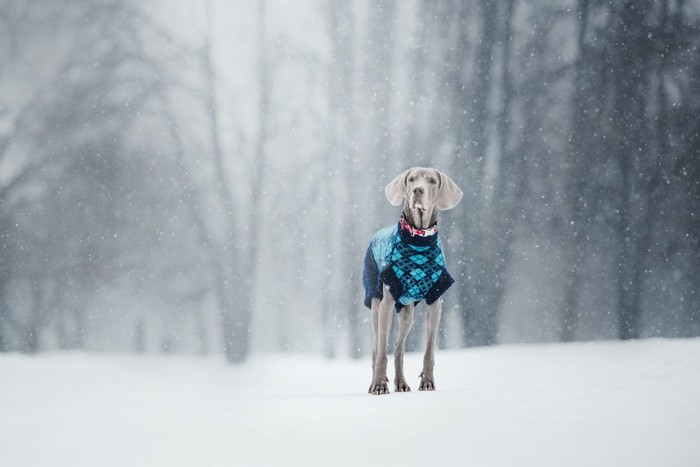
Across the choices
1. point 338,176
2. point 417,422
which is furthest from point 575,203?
point 417,422

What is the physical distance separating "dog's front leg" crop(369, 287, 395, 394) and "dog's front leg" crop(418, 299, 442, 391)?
0.97ft

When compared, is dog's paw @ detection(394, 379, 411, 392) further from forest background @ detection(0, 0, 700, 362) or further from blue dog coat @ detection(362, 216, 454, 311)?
forest background @ detection(0, 0, 700, 362)

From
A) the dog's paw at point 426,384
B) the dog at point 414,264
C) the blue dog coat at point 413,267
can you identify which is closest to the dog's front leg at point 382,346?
the dog at point 414,264

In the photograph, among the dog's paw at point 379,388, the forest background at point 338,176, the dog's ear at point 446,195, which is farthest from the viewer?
the forest background at point 338,176

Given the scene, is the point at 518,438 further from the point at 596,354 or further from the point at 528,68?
the point at 528,68

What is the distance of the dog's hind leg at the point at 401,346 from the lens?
4.87 metres

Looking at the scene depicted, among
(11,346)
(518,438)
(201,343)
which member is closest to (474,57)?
(201,343)

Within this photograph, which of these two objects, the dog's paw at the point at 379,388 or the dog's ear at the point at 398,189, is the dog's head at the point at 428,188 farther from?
the dog's paw at the point at 379,388

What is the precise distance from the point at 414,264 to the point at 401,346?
724mm

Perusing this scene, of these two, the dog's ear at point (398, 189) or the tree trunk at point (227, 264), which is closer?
the dog's ear at point (398, 189)

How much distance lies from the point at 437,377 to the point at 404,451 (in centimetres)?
349

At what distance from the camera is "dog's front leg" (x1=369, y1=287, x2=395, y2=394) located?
15.5ft

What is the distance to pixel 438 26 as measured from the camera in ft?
31.8

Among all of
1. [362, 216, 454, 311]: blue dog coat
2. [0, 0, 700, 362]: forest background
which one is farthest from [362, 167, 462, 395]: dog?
[0, 0, 700, 362]: forest background
